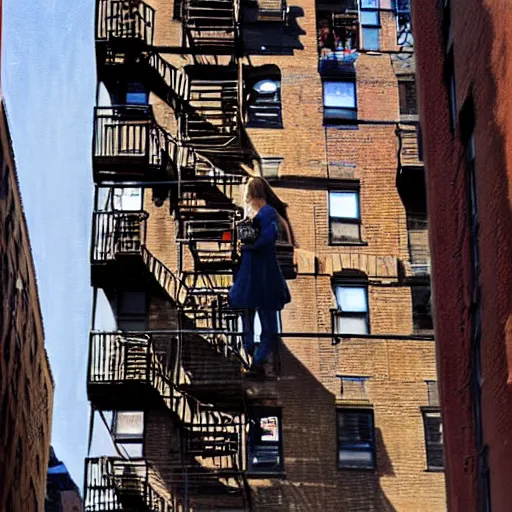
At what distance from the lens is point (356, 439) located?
2448cm

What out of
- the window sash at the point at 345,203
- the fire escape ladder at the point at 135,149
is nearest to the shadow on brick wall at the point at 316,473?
the window sash at the point at 345,203

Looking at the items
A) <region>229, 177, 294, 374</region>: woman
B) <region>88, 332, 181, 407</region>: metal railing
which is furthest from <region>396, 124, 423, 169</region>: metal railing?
<region>88, 332, 181, 407</region>: metal railing

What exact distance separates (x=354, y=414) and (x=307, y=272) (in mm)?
2770

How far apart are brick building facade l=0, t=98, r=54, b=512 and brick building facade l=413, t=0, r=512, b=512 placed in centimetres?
828

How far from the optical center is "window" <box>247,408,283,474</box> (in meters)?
24.3

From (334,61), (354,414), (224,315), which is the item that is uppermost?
(334,61)

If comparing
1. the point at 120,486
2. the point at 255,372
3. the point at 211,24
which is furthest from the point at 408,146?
the point at 120,486

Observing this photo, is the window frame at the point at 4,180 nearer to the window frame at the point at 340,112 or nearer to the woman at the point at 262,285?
the woman at the point at 262,285

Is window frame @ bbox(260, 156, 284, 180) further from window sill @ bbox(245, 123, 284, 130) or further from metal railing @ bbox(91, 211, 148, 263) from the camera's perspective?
metal railing @ bbox(91, 211, 148, 263)

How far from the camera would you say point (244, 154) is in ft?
87.5

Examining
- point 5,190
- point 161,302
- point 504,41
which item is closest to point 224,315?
point 161,302

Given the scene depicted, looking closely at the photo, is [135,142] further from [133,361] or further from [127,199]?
[133,361]

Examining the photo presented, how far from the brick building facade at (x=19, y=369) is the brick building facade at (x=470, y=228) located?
27.2 ft

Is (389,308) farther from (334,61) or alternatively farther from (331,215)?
(334,61)
